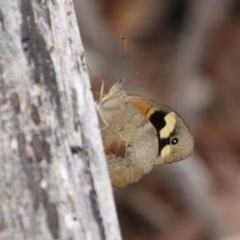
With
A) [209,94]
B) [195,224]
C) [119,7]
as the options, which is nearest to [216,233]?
[195,224]

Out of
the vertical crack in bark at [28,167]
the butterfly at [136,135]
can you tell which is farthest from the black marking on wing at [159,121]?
the vertical crack in bark at [28,167]

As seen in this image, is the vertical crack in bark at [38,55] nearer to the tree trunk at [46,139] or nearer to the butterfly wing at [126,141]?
the tree trunk at [46,139]

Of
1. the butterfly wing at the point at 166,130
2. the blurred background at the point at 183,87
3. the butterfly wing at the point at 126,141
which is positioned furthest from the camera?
the blurred background at the point at 183,87

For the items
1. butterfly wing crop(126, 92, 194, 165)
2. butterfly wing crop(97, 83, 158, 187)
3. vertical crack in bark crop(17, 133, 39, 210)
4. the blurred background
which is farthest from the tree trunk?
the blurred background

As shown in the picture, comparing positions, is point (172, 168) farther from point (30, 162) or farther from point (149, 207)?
point (30, 162)

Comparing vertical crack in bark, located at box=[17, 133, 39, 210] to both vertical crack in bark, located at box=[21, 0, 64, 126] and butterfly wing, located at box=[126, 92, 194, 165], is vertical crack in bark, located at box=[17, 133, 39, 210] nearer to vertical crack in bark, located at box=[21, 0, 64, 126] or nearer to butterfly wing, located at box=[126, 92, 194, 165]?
vertical crack in bark, located at box=[21, 0, 64, 126]

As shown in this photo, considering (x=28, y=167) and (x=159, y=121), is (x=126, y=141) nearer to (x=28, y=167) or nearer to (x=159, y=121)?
(x=159, y=121)
